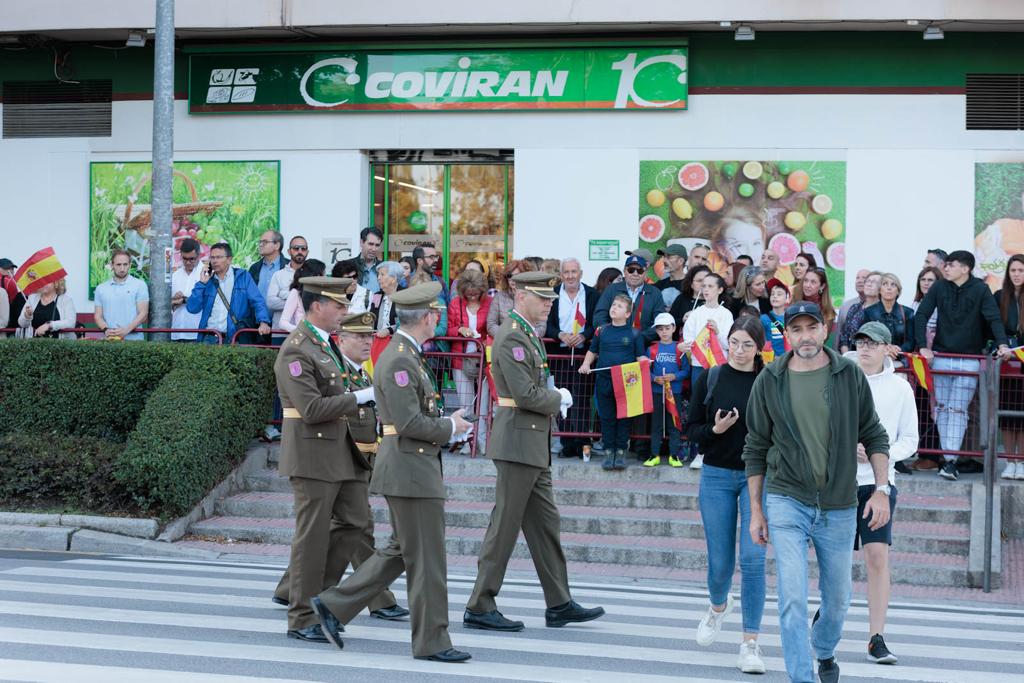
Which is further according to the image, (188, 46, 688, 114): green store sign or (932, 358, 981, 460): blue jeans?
(188, 46, 688, 114): green store sign

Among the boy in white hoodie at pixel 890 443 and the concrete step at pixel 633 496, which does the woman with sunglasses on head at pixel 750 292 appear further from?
the boy in white hoodie at pixel 890 443

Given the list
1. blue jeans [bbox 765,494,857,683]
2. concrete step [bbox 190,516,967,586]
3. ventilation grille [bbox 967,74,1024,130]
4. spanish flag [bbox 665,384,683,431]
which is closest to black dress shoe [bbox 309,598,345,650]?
blue jeans [bbox 765,494,857,683]

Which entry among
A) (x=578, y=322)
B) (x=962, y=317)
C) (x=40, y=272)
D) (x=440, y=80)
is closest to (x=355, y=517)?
(x=578, y=322)

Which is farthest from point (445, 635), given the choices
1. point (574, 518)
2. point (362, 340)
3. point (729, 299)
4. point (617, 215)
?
point (617, 215)

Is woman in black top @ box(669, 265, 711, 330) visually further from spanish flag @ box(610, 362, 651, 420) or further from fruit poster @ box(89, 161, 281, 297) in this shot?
fruit poster @ box(89, 161, 281, 297)

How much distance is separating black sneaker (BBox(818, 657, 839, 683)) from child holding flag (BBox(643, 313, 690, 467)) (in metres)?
6.14

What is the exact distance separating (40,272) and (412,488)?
9.24 m

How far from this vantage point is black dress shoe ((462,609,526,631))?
8.48m

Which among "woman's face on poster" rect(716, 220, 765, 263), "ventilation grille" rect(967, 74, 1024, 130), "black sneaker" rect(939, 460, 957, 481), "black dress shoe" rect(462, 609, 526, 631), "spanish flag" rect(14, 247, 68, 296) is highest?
"ventilation grille" rect(967, 74, 1024, 130)

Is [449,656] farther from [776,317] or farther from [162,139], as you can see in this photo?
[162,139]

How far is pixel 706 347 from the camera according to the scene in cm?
1302

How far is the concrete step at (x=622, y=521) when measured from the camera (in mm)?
11625

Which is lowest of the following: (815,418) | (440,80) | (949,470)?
(949,470)

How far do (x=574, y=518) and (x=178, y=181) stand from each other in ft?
30.6
